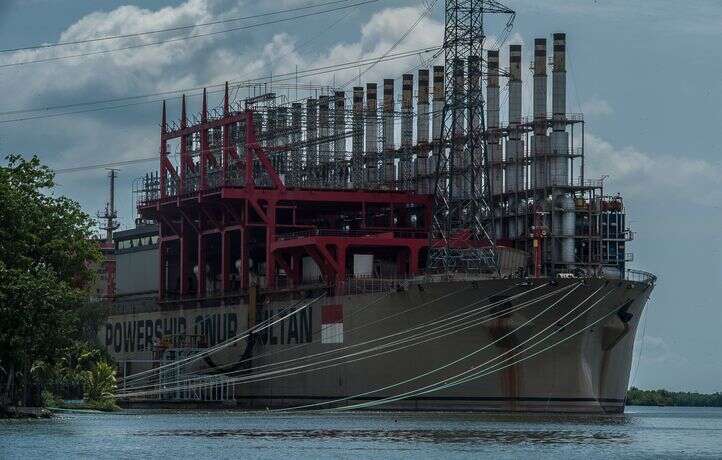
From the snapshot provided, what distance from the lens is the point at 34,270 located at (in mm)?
100062

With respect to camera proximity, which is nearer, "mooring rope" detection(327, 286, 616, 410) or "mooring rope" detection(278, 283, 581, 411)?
"mooring rope" detection(278, 283, 581, 411)

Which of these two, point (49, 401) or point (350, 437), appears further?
point (49, 401)

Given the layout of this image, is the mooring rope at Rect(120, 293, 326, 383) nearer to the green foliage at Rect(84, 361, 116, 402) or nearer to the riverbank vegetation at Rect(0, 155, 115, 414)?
the green foliage at Rect(84, 361, 116, 402)

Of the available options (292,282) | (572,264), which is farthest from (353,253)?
(572,264)

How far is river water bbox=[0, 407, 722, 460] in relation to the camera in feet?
263

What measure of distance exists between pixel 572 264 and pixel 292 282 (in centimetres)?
1948

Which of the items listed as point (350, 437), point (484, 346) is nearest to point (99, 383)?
point (484, 346)

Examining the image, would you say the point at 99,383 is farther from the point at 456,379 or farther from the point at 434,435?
the point at 434,435

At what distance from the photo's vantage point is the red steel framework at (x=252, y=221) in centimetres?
12694

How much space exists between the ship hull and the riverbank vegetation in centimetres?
1753

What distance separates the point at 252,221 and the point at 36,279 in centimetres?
3896

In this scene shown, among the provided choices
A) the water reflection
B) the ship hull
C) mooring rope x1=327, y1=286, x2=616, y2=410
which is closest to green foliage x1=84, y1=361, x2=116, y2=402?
the ship hull

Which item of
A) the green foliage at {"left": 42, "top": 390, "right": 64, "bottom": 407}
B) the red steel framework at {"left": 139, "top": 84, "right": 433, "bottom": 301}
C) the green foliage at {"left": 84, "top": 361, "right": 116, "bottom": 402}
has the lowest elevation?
the green foliage at {"left": 42, "top": 390, "right": 64, "bottom": 407}

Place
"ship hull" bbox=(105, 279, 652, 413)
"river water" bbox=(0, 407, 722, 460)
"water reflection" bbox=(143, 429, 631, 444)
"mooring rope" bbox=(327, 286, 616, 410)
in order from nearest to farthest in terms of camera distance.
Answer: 1. "river water" bbox=(0, 407, 722, 460)
2. "water reflection" bbox=(143, 429, 631, 444)
3. "mooring rope" bbox=(327, 286, 616, 410)
4. "ship hull" bbox=(105, 279, 652, 413)
